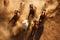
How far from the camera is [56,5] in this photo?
108 cm

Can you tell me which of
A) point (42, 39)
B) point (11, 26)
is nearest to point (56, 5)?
point (42, 39)

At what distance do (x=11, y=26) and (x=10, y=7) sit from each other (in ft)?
0.32

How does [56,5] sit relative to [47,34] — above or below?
above

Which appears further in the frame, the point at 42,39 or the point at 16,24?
the point at 42,39

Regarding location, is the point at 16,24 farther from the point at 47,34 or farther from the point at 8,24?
the point at 47,34

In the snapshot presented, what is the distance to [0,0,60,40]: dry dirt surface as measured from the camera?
86cm

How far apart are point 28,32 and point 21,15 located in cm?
9

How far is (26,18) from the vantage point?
90 centimetres

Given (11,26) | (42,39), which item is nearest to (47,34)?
(42,39)

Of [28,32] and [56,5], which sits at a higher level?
[56,5]

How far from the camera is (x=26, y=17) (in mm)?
903

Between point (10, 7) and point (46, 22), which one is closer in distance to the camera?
point (10, 7)

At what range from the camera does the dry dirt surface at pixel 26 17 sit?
861mm

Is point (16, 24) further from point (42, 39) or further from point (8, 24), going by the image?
point (42, 39)
